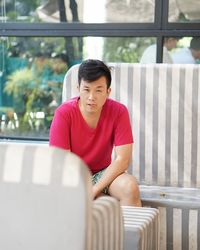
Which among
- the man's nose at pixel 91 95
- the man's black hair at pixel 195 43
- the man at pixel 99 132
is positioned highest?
the man's black hair at pixel 195 43

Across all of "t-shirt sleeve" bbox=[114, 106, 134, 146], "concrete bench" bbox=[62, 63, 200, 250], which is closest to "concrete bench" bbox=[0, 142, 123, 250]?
"t-shirt sleeve" bbox=[114, 106, 134, 146]

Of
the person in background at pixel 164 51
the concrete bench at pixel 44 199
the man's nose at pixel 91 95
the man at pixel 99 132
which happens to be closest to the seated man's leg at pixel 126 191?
the man at pixel 99 132

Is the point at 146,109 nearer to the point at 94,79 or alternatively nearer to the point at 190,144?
the point at 190,144

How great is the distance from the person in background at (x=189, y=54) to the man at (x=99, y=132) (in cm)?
153

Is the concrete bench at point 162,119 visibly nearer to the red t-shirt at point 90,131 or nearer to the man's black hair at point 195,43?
the red t-shirt at point 90,131

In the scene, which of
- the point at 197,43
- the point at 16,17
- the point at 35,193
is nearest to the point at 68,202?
the point at 35,193

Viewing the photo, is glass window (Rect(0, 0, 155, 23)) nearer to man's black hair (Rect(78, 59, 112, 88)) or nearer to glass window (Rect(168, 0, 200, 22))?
glass window (Rect(168, 0, 200, 22))

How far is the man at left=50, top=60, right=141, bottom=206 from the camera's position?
2.74m

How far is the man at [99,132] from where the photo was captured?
274 cm

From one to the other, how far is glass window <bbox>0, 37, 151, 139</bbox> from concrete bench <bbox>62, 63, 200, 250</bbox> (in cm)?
111

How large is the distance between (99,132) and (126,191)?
0.35 meters

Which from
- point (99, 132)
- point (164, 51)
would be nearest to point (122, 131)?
point (99, 132)

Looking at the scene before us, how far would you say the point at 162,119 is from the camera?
11.0ft

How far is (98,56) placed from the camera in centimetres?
450
